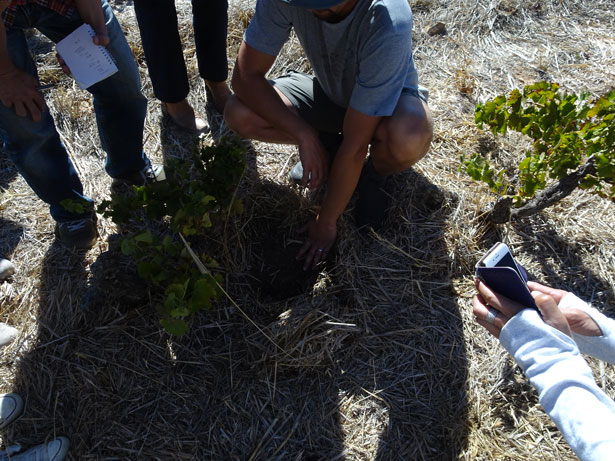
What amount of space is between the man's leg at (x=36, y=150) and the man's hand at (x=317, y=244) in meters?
1.14

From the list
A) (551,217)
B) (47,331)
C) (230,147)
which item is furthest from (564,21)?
(47,331)

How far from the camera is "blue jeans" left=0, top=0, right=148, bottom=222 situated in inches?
75.2

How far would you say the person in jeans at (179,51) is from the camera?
7.59 feet

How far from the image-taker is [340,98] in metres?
2.22

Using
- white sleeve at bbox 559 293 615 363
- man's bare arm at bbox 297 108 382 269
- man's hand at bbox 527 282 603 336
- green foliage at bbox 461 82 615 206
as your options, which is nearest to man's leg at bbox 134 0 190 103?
man's bare arm at bbox 297 108 382 269

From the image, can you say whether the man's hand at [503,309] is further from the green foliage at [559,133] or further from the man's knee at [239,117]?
the man's knee at [239,117]

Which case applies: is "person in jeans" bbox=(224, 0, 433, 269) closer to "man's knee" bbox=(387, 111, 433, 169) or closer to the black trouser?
"man's knee" bbox=(387, 111, 433, 169)

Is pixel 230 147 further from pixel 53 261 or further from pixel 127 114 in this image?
pixel 53 261

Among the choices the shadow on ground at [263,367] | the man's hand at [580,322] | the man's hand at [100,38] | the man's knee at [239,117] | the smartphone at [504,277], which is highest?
the man's hand at [100,38]

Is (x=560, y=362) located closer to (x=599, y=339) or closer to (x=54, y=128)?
(x=599, y=339)

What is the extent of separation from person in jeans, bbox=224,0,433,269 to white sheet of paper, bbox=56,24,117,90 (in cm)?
57

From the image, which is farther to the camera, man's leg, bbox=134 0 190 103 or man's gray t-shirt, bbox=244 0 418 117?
man's leg, bbox=134 0 190 103

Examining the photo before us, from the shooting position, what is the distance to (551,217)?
2355 mm

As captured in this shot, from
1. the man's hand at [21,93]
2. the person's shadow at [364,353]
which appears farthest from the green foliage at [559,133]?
the man's hand at [21,93]
